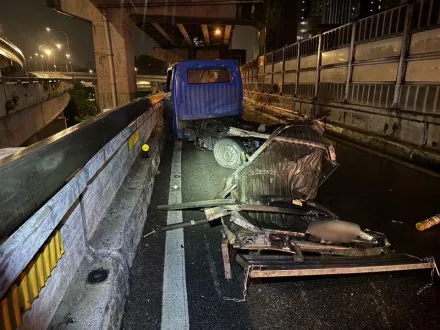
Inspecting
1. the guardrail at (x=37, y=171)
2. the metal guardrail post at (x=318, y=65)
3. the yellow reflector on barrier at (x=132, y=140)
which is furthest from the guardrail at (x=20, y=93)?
the metal guardrail post at (x=318, y=65)

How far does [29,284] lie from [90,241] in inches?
38.6

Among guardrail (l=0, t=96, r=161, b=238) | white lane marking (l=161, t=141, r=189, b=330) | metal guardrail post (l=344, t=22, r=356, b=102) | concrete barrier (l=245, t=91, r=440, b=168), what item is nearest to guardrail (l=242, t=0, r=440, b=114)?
metal guardrail post (l=344, t=22, r=356, b=102)

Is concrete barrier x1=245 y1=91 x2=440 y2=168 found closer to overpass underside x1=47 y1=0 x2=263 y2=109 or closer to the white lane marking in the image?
the white lane marking

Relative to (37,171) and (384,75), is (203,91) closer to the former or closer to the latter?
(384,75)

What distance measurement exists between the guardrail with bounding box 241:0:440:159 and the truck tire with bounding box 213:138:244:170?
1788mm

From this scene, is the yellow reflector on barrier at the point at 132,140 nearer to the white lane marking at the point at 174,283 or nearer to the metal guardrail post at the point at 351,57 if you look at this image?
the white lane marking at the point at 174,283

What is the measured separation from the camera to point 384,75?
25.7 ft

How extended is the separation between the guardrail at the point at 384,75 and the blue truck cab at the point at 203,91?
2855mm

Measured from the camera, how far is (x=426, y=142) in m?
6.37

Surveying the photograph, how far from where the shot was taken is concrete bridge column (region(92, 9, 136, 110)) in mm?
15836

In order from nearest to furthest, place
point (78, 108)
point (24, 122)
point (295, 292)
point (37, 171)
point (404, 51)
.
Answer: point (37, 171) → point (295, 292) → point (404, 51) → point (24, 122) → point (78, 108)

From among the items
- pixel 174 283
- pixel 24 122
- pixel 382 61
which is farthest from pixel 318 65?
pixel 24 122

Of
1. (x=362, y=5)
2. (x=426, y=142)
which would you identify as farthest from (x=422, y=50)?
(x=362, y=5)

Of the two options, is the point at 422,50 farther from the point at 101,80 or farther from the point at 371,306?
the point at 101,80
